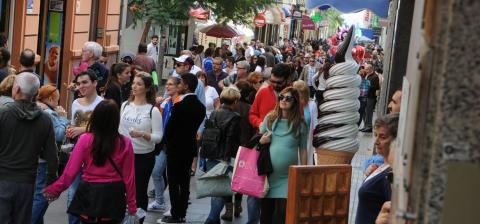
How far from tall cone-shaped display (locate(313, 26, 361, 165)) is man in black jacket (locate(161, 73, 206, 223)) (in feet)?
A: 13.3

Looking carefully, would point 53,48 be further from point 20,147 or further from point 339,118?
point 339,118

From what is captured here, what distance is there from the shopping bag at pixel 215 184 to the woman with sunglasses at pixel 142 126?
0.79m

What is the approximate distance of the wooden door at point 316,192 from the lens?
19.5 feet

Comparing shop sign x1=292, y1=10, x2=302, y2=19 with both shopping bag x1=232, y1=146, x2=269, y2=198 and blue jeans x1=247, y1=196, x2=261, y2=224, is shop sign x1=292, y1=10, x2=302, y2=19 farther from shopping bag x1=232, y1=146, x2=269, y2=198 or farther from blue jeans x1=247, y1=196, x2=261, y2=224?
shopping bag x1=232, y1=146, x2=269, y2=198

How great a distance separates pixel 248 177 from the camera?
8.95m

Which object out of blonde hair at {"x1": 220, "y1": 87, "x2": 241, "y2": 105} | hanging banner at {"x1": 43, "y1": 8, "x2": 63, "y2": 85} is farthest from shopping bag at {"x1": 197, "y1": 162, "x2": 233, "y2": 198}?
hanging banner at {"x1": 43, "y1": 8, "x2": 63, "y2": 85}

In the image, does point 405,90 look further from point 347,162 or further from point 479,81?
point 347,162

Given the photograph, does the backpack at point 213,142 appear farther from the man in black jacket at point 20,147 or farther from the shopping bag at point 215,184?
the man in black jacket at point 20,147

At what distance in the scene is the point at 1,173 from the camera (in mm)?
7402

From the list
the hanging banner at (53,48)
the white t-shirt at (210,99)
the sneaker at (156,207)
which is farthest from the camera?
the hanging banner at (53,48)

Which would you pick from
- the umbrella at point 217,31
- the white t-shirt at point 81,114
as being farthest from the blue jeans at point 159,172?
the umbrella at point 217,31

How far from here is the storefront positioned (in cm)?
1797

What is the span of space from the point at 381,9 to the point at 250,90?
2.02 meters

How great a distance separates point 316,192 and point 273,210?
9.94 ft
